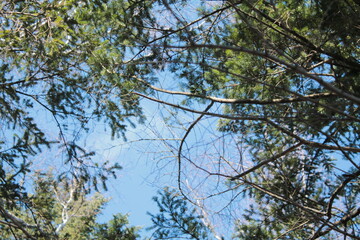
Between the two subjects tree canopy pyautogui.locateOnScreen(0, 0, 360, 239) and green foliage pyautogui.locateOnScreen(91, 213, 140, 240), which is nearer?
tree canopy pyautogui.locateOnScreen(0, 0, 360, 239)

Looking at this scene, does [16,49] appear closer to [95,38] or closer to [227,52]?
[95,38]

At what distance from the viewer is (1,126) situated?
5.13 meters

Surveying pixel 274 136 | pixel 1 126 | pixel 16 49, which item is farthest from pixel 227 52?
pixel 1 126

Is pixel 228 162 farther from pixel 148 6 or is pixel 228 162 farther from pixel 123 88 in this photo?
pixel 148 6

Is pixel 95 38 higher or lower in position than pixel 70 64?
higher

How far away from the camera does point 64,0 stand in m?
5.30

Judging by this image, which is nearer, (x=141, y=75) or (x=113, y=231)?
(x=141, y=75)

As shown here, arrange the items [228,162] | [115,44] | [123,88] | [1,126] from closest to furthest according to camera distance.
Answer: [228,162], [123,88], [1,126], [115,44]

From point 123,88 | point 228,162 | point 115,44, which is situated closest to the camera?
point 228,162

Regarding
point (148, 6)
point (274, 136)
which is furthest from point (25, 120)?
point (274, 136)

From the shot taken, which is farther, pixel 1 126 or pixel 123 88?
pixel 1 126

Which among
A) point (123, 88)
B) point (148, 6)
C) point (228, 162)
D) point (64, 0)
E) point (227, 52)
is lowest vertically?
point (228, 162)

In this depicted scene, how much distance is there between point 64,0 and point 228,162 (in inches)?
137

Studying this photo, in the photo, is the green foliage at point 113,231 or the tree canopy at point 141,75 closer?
the tree canopy at point 141,75
